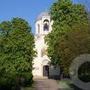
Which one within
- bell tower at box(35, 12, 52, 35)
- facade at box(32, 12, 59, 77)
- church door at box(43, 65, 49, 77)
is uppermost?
bell tower at box(35, 12, 52, 35)

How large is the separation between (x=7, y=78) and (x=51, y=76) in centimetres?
3375

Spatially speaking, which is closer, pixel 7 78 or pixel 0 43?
pixel 7 78

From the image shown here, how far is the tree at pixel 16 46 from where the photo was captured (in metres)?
53.6

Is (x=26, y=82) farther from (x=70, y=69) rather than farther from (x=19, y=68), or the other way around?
(x=70, y=69)

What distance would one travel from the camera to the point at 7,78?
3503cm

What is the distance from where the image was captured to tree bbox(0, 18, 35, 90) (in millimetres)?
53562

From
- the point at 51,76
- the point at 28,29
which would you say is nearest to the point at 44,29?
the point at 51,76

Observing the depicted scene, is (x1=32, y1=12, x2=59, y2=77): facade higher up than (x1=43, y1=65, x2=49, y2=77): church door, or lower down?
higher up

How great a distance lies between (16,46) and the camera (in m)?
54.8

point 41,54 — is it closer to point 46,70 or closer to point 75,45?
point 46,70

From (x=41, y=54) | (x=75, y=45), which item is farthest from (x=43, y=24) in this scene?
(x=75, y=45)

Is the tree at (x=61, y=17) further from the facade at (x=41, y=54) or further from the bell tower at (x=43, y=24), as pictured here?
the bell tower at (x=43, y=24)

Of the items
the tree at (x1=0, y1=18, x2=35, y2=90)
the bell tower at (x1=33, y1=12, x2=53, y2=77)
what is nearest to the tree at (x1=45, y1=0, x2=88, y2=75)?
the tree at (x1=0, y1=18, x2=35, y2=90)

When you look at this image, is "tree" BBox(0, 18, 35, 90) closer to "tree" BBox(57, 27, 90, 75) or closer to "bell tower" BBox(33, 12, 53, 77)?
"tree" BBox(57, 27, 90, 75)
